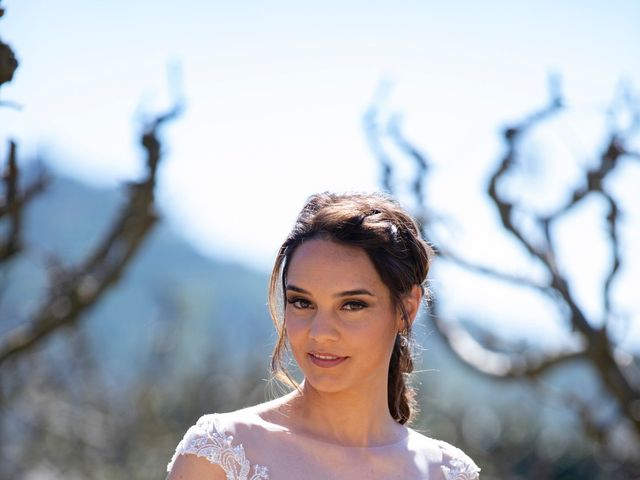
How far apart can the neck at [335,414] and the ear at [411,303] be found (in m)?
0.24

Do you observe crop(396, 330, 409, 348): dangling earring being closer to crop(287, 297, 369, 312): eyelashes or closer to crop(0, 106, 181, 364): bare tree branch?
crop(287, 297, 369, 312): eyelashes

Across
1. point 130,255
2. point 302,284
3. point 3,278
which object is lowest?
point 3,278

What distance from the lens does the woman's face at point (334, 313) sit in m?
2.89

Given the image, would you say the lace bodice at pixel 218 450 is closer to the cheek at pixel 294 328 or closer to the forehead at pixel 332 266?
the cheek at pixel 294 328

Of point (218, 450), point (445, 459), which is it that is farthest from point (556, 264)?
point (218, 450)

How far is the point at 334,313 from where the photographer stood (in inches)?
115

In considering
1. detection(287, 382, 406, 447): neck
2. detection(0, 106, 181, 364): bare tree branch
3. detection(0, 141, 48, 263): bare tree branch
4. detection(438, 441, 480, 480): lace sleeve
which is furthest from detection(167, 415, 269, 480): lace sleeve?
detection(0, 106, 181, 364): bare tree branch

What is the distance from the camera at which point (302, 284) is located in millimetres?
2932

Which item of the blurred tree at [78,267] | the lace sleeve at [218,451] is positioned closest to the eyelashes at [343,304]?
the lace sleeve at [218,451]

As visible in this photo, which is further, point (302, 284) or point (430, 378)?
point (430, 378)

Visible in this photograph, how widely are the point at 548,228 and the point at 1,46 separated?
381cm

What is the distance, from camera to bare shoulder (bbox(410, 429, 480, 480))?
3.32 meters

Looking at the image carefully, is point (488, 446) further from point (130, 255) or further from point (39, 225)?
point (39, 225)

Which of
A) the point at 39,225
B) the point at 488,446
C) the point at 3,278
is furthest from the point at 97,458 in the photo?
the point at 39,225
